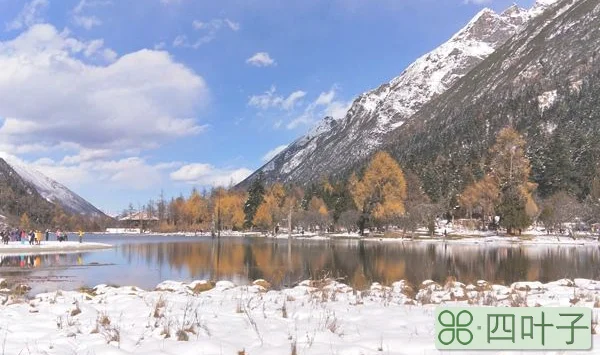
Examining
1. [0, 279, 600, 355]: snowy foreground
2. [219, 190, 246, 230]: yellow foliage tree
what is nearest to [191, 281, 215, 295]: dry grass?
[0, 279, 600, 355]: snowy foreground

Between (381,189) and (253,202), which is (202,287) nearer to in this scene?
(381,189)

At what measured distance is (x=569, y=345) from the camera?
7074 mm

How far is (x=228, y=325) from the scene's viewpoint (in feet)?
30.2

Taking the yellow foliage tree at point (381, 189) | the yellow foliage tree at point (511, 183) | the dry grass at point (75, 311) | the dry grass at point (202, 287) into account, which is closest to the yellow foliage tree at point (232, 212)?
the yellow foliage tree at point (381, 189)

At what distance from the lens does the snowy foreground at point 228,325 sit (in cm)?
756

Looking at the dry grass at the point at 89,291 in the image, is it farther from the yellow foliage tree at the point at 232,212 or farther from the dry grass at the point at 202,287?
the yellow foliage tree at the point at 232,212

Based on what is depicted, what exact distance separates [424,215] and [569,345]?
70.1 m

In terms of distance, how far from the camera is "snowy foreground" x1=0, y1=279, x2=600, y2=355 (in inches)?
298

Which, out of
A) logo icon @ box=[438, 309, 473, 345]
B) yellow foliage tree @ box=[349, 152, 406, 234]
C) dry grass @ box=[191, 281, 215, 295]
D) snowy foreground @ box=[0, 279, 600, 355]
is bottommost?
dry grass @ box=[191, 281, 215, 295]

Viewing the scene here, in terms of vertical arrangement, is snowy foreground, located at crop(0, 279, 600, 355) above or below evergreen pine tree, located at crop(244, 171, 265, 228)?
below

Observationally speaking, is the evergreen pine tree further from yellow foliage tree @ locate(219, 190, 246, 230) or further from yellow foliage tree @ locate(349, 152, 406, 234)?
yellow foliage tree @ locate(349, 152, 406, 234)

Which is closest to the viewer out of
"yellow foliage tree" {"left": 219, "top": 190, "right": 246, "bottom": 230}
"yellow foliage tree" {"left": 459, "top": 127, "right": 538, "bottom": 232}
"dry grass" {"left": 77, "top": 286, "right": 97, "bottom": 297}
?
"dry grass" {"left": 77, "top": 286, "right": 97, "bottom": 297}

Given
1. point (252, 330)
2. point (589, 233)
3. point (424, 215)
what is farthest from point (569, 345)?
point (589, 233)

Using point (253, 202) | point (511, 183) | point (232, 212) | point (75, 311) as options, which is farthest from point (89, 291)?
point (232, 212)
